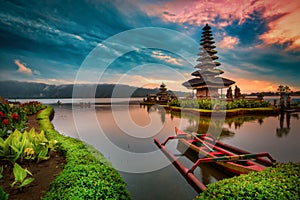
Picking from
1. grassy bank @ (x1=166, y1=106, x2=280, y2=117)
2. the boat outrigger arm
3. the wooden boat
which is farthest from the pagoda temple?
the boat outrigger arm

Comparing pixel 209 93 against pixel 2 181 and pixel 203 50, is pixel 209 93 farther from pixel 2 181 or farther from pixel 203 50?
pixel 2 181

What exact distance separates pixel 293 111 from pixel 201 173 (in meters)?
21.3

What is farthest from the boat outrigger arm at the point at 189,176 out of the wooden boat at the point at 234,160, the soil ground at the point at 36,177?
the soil ground at the point at 36,177

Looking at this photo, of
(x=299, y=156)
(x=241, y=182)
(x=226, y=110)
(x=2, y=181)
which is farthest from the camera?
(x=226, y=110)

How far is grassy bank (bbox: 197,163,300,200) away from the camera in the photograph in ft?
6.29

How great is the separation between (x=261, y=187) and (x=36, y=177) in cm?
378

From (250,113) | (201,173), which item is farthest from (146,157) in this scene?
(250,113)

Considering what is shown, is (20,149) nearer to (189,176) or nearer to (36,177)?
(36,177)

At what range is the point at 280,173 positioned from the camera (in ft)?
7.91

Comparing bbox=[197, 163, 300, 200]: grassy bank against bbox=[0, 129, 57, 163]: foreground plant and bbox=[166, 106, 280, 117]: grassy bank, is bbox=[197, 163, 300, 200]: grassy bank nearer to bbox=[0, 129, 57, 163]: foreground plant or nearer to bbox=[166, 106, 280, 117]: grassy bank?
bbox=[0, 129, 57, 163]: foreground plant

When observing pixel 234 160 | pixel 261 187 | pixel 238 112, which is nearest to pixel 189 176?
pixel 234 160

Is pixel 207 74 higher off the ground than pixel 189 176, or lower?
higher

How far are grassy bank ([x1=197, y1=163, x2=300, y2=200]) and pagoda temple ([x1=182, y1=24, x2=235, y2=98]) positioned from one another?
2135 centimetres

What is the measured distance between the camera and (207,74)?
24.0 metres
